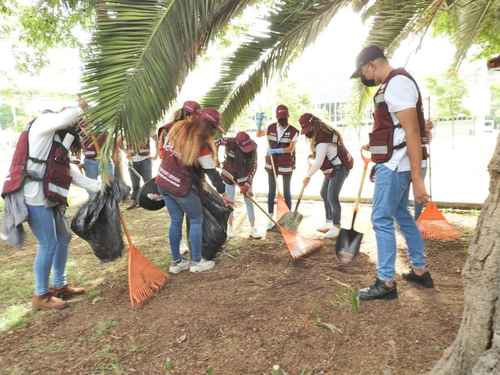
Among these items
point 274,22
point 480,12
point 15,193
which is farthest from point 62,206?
point 480,12

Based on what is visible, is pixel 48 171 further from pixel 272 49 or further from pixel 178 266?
pixel 272 49

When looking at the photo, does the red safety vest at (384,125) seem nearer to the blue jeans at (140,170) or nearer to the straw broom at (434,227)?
the straw broom at (434,227)

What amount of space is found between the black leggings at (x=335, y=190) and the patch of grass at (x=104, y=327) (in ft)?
9.42

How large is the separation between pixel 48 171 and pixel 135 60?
127 centimetres

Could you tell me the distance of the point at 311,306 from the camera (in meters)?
2.72

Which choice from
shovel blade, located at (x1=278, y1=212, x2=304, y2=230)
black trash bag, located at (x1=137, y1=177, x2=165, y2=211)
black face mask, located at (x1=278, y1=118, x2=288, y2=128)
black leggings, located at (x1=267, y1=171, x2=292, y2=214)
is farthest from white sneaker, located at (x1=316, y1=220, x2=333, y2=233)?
black trash bag, located at (x1=137, y1=177, x2=165, y2=211)

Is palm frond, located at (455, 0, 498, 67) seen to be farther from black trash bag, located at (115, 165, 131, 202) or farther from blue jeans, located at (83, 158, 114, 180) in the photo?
blue jeans, located at (83, 158, 114, 180)

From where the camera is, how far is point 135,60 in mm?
2219

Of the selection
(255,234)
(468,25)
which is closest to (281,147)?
(255,234)

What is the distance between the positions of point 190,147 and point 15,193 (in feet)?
4.42

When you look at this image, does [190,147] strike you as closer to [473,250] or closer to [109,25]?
[109,25]

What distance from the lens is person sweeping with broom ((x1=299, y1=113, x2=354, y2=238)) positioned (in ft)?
14.6

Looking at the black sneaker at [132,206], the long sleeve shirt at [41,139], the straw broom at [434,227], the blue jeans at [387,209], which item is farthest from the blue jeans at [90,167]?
the blue jeans at [387,209]

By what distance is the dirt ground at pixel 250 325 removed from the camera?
7.15 ft
